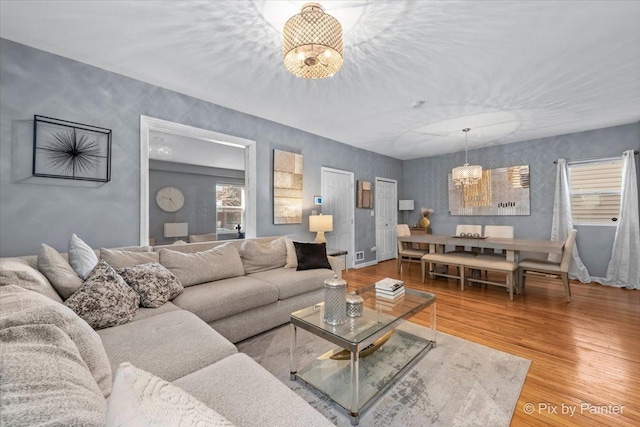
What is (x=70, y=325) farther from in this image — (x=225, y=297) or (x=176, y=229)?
(x=176, y=229)

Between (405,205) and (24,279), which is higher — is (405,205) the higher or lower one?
the higher one

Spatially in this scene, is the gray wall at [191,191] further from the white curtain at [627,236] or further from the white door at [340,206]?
the white curtain at [627,236]

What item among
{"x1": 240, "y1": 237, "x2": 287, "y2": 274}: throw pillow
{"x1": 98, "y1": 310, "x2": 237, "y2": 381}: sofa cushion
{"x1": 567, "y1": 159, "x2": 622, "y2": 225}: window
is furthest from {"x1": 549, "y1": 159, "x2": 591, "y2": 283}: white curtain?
{"x1": 98, "y1": 310, "x2": 237, "y2": 381}: sofa cushion

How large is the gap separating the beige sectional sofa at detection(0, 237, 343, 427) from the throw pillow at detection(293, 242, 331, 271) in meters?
0.10

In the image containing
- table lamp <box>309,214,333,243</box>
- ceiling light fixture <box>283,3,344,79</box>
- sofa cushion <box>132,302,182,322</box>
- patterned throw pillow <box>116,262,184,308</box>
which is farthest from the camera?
table lamp <box>309,214,333,243</box>

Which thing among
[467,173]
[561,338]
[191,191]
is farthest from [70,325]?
[467,173]

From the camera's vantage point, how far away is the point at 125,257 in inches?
87.0

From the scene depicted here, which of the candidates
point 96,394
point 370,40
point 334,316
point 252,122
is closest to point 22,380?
point 96,394

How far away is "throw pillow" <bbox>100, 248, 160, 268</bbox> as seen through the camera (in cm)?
213

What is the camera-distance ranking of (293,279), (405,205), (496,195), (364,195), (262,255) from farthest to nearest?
(405,205), (364,195), (496,195), (262,255), (293,279)

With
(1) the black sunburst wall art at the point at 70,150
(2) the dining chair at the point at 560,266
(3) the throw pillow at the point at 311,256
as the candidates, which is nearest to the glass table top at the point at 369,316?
(3) the throw pillow at the point at 311,256

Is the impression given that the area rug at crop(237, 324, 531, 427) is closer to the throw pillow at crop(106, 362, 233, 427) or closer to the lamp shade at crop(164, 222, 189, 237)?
the throw pillow at crop(106, 362, 233, 427)

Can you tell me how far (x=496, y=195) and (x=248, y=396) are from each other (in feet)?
19.7

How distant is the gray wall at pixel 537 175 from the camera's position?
4242mm
